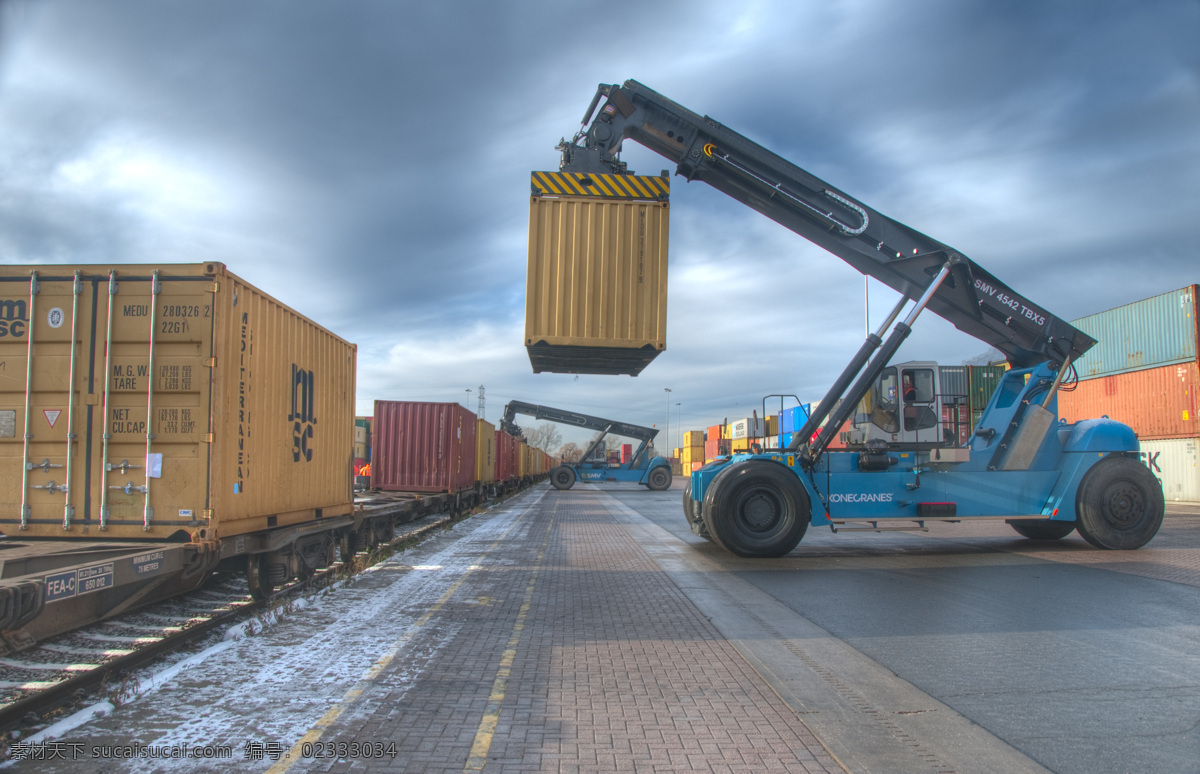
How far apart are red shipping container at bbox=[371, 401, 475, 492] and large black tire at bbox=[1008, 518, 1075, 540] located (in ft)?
41.5

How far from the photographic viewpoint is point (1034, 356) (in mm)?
12188

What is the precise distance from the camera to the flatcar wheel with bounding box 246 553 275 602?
7.30m

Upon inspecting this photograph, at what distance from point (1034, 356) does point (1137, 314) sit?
65.9ft

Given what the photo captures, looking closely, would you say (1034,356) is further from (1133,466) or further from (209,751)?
(209,751)

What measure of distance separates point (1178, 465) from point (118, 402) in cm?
3213

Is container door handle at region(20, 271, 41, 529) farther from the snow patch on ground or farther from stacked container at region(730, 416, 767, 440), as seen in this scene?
stacked container at region(730, 416, 767, 440)

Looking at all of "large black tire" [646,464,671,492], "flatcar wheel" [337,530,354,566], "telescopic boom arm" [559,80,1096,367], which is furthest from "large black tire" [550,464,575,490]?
"telescopic boom arm" [559,80,1096,367]

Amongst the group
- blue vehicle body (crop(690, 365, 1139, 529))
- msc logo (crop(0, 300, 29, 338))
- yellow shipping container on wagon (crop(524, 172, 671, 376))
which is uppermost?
yellow shipping container on wagon (crop(524, 172, 671, 376))

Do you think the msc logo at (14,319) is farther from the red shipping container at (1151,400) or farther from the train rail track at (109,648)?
the red shipping container at (1151,400)

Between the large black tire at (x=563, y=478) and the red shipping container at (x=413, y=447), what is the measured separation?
67.1 feet

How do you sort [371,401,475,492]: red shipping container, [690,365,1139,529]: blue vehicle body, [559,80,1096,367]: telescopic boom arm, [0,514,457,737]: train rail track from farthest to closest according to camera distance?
1. [371,401,475,492]: red shipping container
2. [690,365,1139,529]: blue vehicle body
3. [559,80,1096,367]: telescopic boom arm
4. [0,514,457,737]: train rail track

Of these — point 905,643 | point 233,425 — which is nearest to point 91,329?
point 233,425

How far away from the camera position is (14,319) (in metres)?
6.06

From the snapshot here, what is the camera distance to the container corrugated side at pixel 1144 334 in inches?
956
